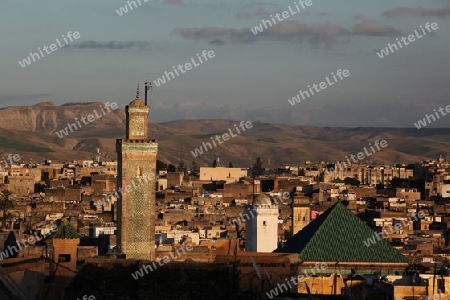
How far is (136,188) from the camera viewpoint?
4131cm

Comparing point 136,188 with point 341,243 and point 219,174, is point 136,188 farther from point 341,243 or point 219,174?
point 219,174

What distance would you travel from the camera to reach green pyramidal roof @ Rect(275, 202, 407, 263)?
29453 millimetres

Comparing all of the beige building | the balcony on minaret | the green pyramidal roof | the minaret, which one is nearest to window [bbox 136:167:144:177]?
the minaret

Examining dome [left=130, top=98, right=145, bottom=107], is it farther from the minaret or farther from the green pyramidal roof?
the green pyramidal roof

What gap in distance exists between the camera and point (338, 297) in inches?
683

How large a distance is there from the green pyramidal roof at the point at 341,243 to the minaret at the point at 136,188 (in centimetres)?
1068

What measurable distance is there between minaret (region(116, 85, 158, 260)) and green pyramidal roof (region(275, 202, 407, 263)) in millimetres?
10680

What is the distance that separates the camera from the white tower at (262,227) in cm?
3703

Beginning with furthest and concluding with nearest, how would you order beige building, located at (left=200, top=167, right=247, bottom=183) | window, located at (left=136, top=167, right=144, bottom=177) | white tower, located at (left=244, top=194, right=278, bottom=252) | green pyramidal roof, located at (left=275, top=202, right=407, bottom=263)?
beige building, located at (left=200, top=167, right=247, bottom=183) < window, located at (left=136, top=167, right=144, bottom=177) < white tower, located at (left=244, top=194, right=278, bottom=252) < green pyramidal roof, located at (left=275, top=202, right=407, bottom=263)

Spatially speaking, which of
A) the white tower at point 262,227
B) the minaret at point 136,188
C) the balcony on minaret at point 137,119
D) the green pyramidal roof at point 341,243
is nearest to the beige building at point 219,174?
the balcony on minaret at point 137,119

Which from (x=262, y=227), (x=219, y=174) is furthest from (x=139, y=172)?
(x=219, y=174)


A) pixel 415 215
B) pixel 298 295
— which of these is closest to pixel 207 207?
pixel 415 215

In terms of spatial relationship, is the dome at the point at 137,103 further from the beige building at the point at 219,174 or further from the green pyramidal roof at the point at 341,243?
the beige building at the point at 219,174

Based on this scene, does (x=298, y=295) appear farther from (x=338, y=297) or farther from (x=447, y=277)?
(x=447, y=277)
